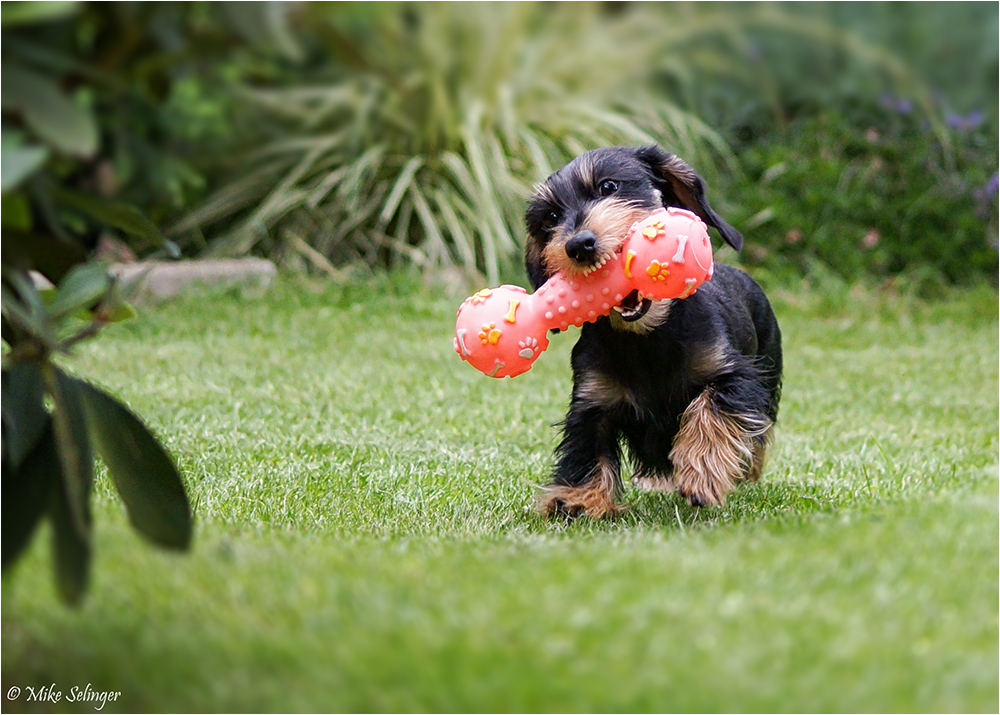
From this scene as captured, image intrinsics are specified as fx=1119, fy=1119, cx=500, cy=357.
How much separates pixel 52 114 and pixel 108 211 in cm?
81

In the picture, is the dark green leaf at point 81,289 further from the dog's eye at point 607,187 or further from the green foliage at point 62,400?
the dog's eye at point 607,187

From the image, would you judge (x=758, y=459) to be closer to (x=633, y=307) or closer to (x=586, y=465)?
(x=586, y=465)

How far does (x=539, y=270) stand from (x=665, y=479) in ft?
2.85

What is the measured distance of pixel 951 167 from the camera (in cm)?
924

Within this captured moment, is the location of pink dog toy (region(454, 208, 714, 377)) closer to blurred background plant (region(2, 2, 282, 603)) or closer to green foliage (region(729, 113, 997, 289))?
blurred background plant (region(2, 2, 282, 603))

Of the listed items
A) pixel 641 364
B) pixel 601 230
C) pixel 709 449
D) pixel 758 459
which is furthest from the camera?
pixel 758 459

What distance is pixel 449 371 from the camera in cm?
607

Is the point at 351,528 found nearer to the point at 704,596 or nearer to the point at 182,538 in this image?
the point at 182,538

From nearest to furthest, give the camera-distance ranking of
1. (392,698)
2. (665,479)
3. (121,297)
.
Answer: (392,698)
(121,297)
(665,479)

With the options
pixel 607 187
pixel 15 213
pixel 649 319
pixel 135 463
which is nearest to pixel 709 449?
pixel 649 319

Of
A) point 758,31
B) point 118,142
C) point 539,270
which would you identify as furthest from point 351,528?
point 758,31

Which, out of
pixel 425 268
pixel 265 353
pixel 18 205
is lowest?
pixel 425 268

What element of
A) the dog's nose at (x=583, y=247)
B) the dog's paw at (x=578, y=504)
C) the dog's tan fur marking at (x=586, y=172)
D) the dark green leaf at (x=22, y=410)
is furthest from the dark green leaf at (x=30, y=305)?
the dog's paw at (x=578, y=504)

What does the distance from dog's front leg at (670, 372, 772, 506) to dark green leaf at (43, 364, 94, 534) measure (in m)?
1.73
